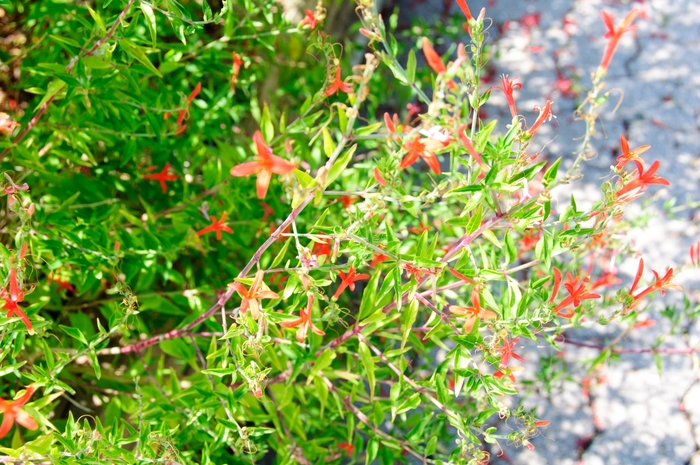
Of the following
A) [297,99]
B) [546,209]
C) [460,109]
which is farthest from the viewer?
[297,99]

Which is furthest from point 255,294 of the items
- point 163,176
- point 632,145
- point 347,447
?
point 632,145

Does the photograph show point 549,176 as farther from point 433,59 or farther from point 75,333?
point 75,333

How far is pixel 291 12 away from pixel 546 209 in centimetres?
165

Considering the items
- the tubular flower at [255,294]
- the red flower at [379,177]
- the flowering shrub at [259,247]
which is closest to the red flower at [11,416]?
the flowering shrub at [259,247]

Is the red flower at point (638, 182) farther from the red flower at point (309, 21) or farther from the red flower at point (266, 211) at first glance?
the red flower at point (266, 211)

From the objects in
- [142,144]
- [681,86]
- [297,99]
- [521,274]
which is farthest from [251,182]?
[681,86]

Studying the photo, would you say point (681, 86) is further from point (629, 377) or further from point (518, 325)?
point (518, 325)

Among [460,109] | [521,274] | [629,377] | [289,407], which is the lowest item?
[629,377]

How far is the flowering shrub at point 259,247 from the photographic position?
881 mm

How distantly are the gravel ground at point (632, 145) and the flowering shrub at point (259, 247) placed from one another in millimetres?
837

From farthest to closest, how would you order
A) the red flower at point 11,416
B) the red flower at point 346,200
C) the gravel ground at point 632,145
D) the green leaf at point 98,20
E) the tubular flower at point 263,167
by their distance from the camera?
the gravel ground at point 632,145
the red flower at point 346,200
the green leaf at point 98,20
the red flower at point 11,416
the tubular flower at point 263,167

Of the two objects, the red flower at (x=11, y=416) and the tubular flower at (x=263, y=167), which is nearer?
the tubular flower at (x=263, y=167)

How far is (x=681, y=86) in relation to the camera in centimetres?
308

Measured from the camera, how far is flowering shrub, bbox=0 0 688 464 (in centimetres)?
88
